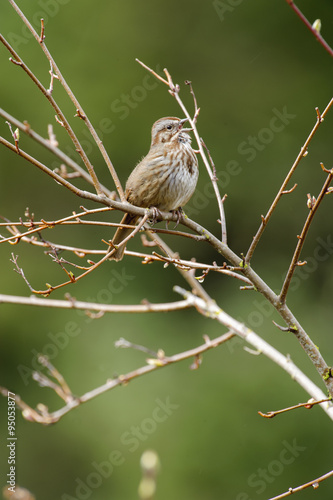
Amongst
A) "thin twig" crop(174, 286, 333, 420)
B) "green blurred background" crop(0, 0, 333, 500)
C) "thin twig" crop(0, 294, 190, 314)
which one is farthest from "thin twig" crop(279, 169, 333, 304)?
"green blurred background" crop(0, 0, 333, 500)

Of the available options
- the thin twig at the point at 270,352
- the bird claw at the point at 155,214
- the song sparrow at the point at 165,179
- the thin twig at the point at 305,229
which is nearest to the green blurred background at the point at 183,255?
the song sparrow at the point at 165,179

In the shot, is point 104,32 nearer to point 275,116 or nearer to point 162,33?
point 162,33

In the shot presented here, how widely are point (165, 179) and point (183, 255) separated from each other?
547 cm

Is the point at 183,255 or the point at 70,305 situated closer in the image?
the point at 70,305

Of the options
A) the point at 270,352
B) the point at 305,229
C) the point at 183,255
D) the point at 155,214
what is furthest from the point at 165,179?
the point at 183,255

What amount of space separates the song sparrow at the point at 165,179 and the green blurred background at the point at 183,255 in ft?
14.0

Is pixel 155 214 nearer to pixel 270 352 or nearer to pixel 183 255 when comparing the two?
pixel 270 352

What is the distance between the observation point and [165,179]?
381cm

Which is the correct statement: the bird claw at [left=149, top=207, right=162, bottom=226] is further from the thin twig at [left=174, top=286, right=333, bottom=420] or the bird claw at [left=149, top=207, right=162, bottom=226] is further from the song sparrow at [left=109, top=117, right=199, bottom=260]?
the thin twig at [left=174, top=286, right=333, bottom=420]

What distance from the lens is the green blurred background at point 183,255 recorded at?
8.37 metres

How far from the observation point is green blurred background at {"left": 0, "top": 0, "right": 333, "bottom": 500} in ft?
27.5

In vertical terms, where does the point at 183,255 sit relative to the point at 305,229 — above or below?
below

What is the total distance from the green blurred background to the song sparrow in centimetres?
427

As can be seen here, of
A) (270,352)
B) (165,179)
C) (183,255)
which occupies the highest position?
(165,179)
